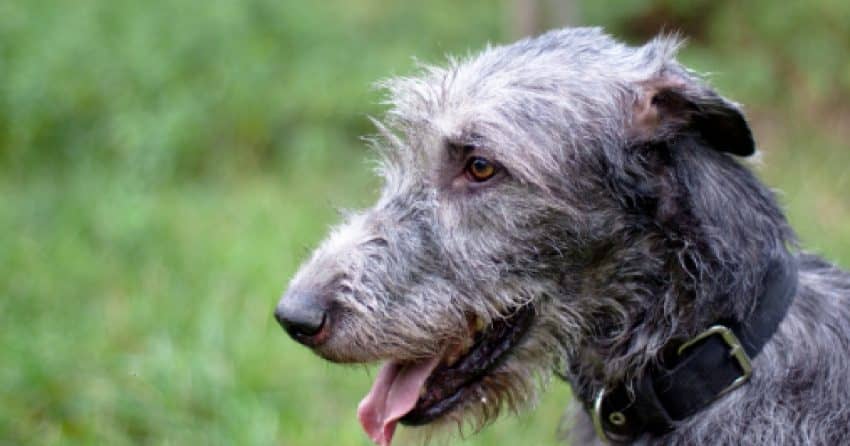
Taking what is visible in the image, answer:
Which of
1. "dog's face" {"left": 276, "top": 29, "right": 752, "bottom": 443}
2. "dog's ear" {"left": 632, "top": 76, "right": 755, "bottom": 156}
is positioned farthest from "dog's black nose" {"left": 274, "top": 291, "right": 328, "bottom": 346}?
"dog's ear" {"left": 632, "top": 76, "right": 755, "bottom": 156}

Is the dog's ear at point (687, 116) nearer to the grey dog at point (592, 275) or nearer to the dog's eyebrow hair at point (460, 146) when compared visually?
the grey dog at point (592, 275)

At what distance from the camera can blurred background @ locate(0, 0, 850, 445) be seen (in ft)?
17.5

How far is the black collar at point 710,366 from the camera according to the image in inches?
130

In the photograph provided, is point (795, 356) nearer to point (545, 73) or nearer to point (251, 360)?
point (545, 73)

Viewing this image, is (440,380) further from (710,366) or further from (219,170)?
(219,170)

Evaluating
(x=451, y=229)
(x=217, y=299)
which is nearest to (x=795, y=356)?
(x=451, y=229)

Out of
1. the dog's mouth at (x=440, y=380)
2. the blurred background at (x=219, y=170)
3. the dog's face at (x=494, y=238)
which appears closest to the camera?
the dog's face at (x=494, y=238)

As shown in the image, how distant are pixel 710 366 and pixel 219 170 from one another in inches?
235

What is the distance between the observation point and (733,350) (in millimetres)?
3289

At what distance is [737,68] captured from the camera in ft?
32.4

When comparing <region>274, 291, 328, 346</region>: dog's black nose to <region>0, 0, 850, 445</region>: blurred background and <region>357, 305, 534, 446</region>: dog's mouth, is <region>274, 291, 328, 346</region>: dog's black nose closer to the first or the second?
<region>357, 305, 534, 446</region>: dog's mouth

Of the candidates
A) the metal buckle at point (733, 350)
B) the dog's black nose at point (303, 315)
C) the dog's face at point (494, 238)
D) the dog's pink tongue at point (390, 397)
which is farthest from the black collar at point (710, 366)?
the dog's black nose at point (303, 315)

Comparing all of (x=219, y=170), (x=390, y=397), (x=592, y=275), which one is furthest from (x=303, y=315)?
(x=219, y=170)

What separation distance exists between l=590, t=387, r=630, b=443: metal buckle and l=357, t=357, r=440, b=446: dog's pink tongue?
529mm
